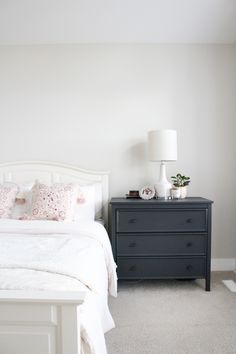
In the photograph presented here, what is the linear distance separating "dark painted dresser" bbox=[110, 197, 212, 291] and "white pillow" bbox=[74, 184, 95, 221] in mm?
299

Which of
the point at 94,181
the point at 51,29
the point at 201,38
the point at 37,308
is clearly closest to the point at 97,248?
the point at 37,308

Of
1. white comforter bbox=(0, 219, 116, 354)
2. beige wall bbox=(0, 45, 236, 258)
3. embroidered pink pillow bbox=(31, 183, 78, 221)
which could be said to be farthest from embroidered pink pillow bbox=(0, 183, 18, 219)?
beige wall bbox=(0, 45, 236, 258)

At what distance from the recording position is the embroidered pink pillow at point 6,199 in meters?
2.60

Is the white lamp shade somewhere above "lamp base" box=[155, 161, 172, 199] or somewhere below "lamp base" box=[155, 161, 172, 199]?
above

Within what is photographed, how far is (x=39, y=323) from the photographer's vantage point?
1006mm

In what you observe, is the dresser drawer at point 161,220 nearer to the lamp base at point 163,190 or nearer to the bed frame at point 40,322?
the lamp base at point 163,190

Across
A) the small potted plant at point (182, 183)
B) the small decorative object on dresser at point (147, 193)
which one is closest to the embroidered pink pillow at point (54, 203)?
the small decorative object on dresser at point (147, 193)

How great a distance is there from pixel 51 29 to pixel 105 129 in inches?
45.4

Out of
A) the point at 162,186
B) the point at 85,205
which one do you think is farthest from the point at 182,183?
the point at 85,205

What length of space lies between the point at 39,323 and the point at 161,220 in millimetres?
1757

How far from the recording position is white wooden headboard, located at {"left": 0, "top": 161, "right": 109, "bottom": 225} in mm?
3033

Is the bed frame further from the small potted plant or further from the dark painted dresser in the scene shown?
the small potted plant

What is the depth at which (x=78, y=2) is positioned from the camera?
2625mm

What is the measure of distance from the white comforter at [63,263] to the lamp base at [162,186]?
2.81 feet
